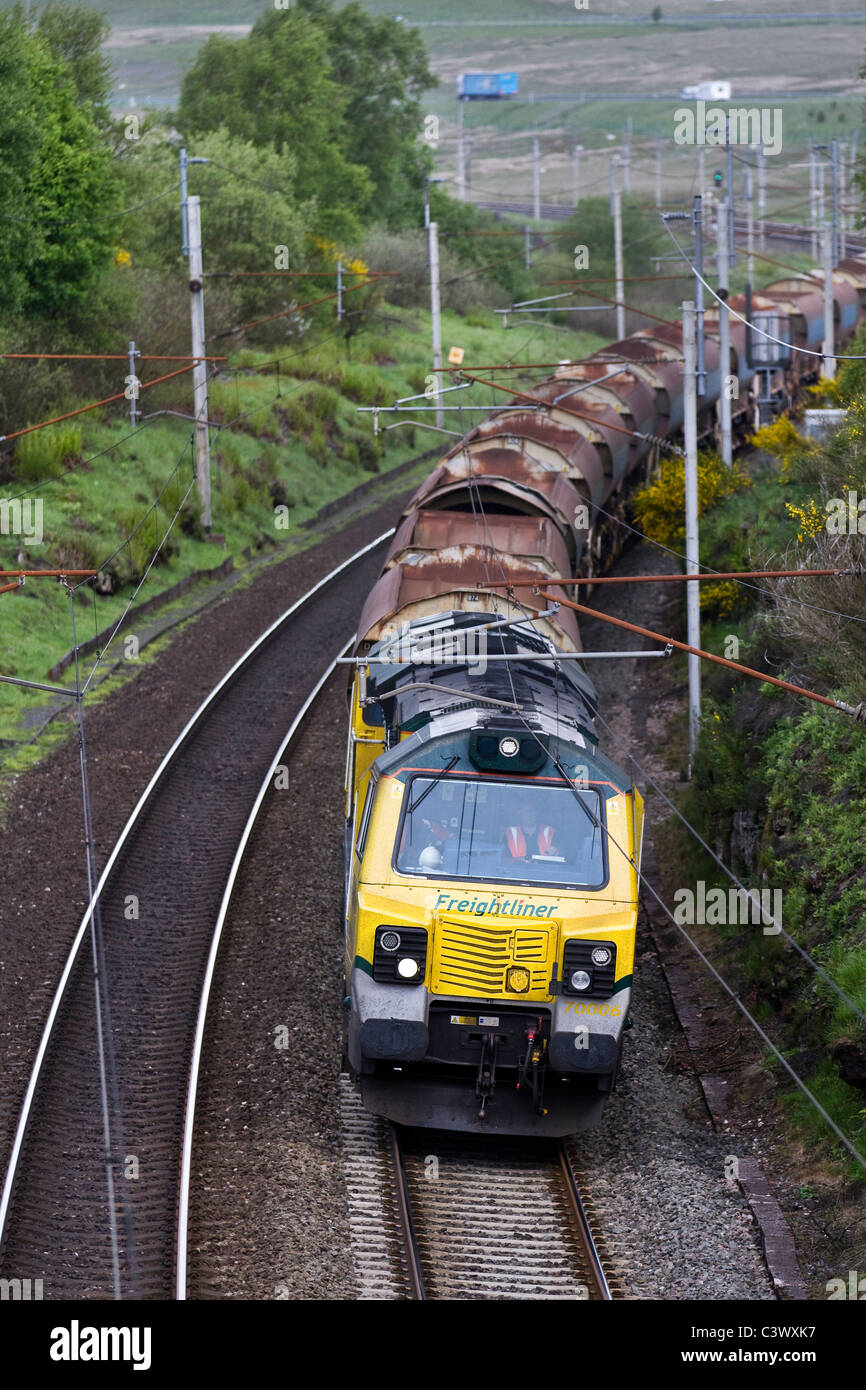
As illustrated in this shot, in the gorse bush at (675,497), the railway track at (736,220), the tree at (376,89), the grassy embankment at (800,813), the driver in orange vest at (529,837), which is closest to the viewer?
the driver in orange vest at (529,837)

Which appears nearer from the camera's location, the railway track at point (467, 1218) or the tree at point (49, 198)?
the railway track at point (467, 1218)

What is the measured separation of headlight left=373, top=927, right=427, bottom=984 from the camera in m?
12.3

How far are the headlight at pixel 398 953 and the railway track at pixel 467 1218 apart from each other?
1669 millimetres

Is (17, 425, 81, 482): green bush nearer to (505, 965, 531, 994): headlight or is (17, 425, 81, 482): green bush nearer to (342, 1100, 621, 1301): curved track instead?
(342, 1100, 621, 1301): curved track

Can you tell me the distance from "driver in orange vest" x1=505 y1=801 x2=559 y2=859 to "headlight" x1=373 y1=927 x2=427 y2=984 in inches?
42.6

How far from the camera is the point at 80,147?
35.4 m

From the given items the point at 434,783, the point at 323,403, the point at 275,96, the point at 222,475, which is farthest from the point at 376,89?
the point at 434,783

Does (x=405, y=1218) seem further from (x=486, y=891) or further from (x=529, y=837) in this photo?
(x=529, y=837)

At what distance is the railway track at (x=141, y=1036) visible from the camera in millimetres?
11727

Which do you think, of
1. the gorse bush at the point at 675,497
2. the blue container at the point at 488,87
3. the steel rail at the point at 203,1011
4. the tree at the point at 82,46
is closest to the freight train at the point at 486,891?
the steel rail at the point at 203,1011

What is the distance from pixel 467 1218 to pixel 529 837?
119 inches

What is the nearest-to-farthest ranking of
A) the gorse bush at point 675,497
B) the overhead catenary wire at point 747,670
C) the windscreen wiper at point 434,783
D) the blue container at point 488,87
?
the overhead catenary wire at point 747,670
the windscreen wiper at point 434,783
the gorse bush at point 675,497
the blue container at point 488,87

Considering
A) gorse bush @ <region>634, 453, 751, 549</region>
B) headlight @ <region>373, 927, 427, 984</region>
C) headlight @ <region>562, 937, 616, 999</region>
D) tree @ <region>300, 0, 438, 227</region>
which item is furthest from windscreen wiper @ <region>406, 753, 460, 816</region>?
tree @ <region>300, 0, 438, 227</region>

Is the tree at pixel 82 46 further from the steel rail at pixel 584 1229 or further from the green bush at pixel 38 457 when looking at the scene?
the steel rail at pixel 584 1229
